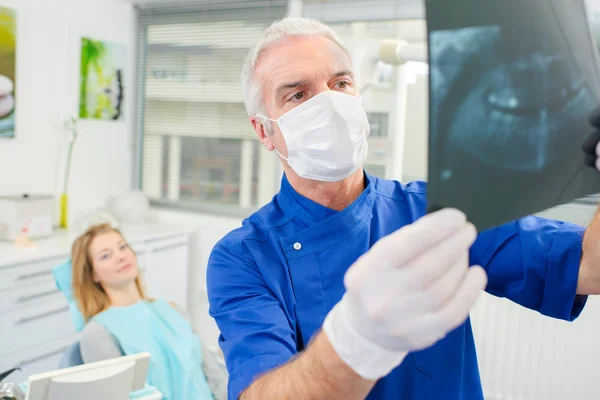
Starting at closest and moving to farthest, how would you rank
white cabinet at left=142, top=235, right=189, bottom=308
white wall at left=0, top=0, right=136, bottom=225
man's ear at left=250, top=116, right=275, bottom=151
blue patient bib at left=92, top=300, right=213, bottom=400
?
1. man's ear at left=250, top=116, right=275, bottom=151
2. blue patient bib at left=92, top=300, right=213, bottom=400
3. white wall at left=0, top=0, right=136, bottom=225
4. white cabinet at left=142, top=235, right=189, bottom=308

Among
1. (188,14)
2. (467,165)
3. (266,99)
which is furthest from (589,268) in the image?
(188,14)

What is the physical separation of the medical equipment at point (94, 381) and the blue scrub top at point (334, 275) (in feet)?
2.02

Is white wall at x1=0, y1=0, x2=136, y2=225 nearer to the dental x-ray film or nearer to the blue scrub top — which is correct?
the blue scrub top

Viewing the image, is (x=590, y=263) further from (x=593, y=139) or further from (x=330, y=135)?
(x=330, y=135)

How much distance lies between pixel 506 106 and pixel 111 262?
2.14 meters

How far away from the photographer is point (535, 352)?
→ 259 cm

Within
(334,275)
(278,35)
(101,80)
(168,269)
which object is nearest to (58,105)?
(101,80)

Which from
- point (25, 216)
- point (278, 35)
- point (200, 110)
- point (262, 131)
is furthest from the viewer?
point (200, 110)

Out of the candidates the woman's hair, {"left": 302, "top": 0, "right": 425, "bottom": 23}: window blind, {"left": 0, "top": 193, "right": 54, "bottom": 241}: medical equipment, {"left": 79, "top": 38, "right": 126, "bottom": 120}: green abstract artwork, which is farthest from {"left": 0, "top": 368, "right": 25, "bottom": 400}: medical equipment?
{"left": 302, "top": 0, "right": 425, "bottom": 23}: window blind

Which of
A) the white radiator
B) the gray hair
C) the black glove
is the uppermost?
the gray hair

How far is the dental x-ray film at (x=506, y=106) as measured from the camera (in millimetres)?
500

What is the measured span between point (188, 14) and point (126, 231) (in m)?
1.64

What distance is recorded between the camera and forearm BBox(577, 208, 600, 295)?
833 millimetres

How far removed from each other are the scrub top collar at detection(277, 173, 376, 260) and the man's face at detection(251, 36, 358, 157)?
22 centimetres
